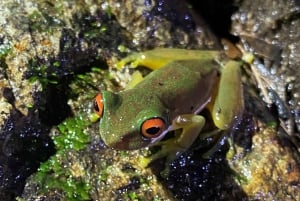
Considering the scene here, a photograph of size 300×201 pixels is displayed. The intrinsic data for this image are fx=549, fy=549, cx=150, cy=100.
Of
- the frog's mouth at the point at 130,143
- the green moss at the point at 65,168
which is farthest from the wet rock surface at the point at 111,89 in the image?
the frog's mouth at the point at 130,143

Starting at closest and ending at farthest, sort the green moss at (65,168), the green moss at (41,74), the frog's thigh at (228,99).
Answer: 1. the green moss at (65,168)
2. the green moss at (41,74)
3. the frog's thigh at (228,99)

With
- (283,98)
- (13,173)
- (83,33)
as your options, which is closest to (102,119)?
(13,173)

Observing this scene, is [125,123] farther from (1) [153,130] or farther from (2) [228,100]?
(2) [228,100]

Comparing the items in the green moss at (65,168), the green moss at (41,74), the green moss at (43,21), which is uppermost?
the green moss at (43,21)

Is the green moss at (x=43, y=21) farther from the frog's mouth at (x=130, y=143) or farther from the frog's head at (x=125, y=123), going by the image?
the frog's mouth at (x=130, y=143)

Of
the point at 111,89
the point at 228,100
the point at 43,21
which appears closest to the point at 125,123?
the point at 111,89

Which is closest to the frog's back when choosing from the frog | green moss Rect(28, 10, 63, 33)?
the frog

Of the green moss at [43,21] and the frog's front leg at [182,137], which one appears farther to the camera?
the green moss at [43,21]
